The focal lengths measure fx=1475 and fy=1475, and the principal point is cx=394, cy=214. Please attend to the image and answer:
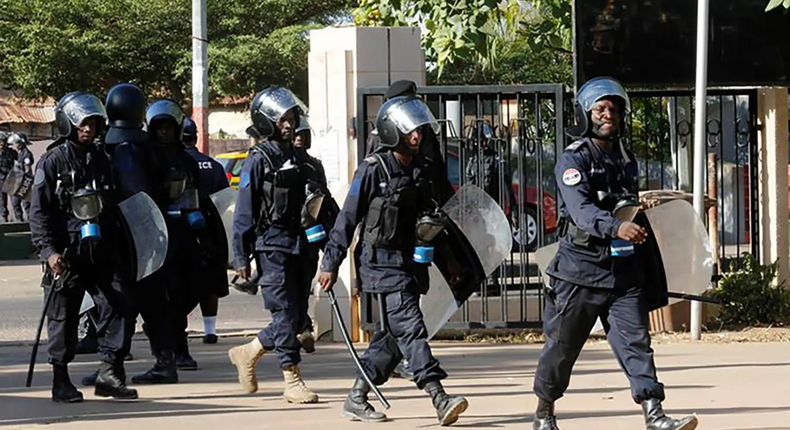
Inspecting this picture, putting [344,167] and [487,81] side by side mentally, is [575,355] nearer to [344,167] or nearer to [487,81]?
[344,167]

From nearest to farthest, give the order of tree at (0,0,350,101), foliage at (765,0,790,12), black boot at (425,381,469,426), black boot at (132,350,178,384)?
1. black boot at (425,381,469,426)
2. black boot at (132,350,178,384)
3. foliage at (765,0,790,12)
4. tree at (0,0,350,101)

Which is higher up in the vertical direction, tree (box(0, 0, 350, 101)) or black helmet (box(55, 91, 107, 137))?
tree (box(0, 0, 350, 101))

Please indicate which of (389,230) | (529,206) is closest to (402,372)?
(389,230)

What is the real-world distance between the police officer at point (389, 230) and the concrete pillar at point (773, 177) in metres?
5.14

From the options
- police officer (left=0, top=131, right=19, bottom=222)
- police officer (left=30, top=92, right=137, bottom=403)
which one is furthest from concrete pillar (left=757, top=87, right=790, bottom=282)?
police officer (left=0, top=131, right=19, bottom=222)

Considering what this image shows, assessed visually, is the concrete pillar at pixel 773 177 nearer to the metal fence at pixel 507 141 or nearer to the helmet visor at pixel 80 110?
the metal fence at pixel 507 141

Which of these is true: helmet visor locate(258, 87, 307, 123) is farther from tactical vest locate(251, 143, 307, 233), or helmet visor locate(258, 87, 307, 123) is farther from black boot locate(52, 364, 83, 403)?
black boot locate(52, 364, 83, 403)

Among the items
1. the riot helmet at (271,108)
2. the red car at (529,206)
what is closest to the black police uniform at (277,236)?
the riot helmet at (271,108)

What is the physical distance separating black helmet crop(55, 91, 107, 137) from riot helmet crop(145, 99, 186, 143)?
1.30 metres

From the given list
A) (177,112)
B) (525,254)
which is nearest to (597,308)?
(177,112)

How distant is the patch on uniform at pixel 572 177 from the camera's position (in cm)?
709

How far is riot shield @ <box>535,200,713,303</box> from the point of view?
7941mm

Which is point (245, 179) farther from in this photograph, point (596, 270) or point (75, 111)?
point (596, 270)

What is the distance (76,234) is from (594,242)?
3.26 m
